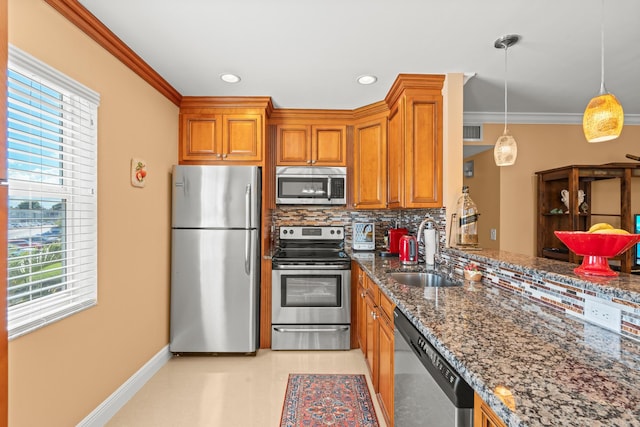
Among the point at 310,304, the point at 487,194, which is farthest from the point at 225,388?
the point at 487,194

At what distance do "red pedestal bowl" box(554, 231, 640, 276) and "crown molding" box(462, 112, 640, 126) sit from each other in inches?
101

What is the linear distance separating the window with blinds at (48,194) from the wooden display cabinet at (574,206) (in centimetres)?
404

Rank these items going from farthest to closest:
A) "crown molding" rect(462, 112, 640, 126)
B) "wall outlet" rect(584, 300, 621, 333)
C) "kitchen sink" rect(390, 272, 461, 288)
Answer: "crown molding" rect(462, 112, 640, 126), "kitchen sink" rect(390, 272, 461, 288), "wall outlet" rect(584, 300, 621, 333)

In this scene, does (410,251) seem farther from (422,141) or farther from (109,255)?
(109,255)

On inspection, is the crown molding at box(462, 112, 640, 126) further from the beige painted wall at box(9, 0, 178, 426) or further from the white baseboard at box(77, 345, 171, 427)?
the white baseboard at box(77, 345, 171, 427)

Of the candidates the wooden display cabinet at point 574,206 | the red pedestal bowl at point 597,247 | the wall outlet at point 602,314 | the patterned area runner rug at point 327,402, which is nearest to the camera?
the wall outlet at point 602,314

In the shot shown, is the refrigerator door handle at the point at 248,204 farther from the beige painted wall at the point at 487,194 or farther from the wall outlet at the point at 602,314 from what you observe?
the beige painted wall at the point at 487,194

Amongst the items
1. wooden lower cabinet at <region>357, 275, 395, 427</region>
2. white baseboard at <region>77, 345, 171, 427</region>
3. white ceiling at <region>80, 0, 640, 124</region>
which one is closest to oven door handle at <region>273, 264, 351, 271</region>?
wooden lower cabinet at <region>357, 275, 395, 427</region>

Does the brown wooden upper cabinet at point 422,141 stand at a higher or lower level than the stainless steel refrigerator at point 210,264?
higher

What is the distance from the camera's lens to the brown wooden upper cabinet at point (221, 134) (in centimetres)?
312

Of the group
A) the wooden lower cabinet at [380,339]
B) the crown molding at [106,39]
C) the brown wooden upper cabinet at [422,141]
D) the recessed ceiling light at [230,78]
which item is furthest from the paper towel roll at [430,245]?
the crown molding at [106,39]

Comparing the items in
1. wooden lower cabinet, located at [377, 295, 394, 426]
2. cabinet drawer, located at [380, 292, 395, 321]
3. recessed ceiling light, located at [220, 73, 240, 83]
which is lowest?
wooden lower cabinet, located at [377, 295, 394, 426]

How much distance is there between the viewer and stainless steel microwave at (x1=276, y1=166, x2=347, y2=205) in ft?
11.1

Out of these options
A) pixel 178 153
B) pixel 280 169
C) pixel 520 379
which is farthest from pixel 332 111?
pixel 520 379
